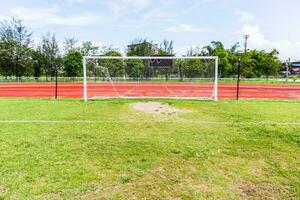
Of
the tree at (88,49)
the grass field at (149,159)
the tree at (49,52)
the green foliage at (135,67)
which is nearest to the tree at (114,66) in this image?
the green foliage at (135,67)

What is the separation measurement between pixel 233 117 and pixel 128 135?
356 cm

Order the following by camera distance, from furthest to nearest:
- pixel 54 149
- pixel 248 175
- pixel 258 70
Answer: pixel 258 70 → pixel 54 149 → pixel 248 175

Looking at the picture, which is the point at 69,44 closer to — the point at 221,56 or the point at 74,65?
the point at 74,65

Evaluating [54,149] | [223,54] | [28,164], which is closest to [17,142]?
[54,149]

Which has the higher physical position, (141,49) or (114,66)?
(141,49)

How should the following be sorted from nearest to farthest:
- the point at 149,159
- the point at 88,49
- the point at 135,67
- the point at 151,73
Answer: the point at 149,159
the point at 135,67
the point at 151,73
the point at 88,49

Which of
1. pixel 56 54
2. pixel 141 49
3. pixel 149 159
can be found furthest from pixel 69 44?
pixel 149 159

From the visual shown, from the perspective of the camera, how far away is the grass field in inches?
141

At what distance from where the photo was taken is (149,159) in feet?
15.3

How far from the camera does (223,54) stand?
40438mm

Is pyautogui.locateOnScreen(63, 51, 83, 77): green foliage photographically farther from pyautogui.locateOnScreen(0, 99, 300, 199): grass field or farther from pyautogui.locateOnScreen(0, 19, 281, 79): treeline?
pyautogui.locateOnScreen(0, 99, 300, 199): grass field

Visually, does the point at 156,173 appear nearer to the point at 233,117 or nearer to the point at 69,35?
the point at 233,117

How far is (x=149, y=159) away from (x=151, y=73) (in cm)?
1061

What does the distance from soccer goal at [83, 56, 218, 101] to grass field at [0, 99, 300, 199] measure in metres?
6.89
